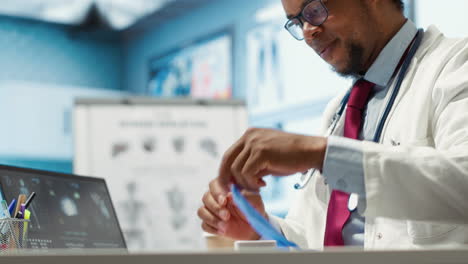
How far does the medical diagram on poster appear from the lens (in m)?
3.22

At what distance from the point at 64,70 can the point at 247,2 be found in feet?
6.84

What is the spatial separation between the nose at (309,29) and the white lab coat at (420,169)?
24 cm

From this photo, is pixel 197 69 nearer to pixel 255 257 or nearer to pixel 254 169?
pixel 254 169

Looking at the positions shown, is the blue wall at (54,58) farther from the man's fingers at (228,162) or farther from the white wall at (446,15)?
the man's fingers at (228,162)

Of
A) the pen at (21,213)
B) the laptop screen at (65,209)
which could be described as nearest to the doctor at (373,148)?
the laptop screen at (65,209)

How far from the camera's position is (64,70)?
19.1 ft

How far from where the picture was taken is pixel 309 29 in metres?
1.57

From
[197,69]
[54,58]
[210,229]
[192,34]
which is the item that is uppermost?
[192,34]

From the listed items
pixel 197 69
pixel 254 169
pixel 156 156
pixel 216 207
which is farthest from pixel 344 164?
pixel 197 69

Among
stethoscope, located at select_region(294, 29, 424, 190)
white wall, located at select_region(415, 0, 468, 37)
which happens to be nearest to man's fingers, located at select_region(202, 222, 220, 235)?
stethoscope, located at select_region(294, 29, 424, 190)

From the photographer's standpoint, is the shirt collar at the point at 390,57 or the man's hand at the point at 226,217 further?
the shirt collar at the point at 390,57

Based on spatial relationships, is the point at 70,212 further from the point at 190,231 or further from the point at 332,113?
→ the point at 190,231

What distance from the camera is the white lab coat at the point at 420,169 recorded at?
3.39 ft

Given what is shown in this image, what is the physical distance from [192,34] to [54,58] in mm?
1396
